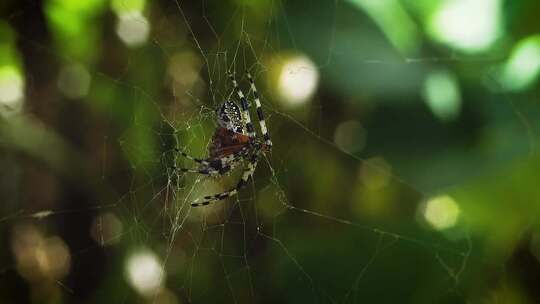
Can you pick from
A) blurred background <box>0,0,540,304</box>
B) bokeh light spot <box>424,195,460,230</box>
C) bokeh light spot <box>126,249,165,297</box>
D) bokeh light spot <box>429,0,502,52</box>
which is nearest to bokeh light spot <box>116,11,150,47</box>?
blurred background <box>0,0,540,304</box>

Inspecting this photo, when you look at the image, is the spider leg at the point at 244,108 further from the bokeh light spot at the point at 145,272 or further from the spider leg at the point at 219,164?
the bokeh light spot at the point at 145,272

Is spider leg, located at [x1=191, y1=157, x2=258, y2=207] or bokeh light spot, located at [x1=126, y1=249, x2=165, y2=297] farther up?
spider leg, located at [x1=191, y1=157, x2=258, y2=207]

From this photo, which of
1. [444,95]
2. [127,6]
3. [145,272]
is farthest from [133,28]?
[444,95]

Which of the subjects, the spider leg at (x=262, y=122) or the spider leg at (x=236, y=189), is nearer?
the spider leg at (x=262, y=122)

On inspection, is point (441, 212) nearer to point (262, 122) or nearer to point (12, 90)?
point (262, 122)

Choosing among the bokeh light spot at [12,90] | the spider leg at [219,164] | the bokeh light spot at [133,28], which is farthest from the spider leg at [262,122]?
the bokeh light spot at [12,90]

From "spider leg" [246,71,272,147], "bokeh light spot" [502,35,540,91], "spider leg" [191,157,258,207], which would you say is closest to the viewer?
"bokeh light spot" [502,35,540,91]

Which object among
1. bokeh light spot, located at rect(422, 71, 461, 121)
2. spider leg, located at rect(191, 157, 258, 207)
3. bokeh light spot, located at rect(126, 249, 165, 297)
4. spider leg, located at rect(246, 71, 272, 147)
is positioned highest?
bokeh light spot, located at rect(422, 71, 461, 121)

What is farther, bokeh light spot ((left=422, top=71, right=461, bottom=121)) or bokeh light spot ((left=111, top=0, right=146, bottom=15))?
bokeh light spot ((left=111, top=0, right=146, bottom=15))

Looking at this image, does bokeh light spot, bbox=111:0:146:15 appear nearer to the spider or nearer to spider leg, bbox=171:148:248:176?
the spider
